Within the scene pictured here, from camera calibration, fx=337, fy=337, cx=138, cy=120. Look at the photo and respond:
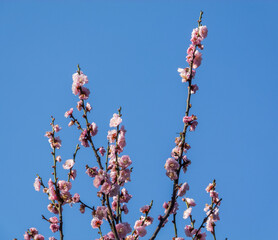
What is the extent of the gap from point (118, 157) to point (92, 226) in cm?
Answer: 115

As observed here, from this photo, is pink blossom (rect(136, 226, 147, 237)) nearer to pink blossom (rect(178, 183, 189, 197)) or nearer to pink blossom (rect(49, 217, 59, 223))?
pink blossom (rect(178, 183, 189, 197))

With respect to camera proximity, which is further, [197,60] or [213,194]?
[213,194]

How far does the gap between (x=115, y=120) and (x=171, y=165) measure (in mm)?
1054

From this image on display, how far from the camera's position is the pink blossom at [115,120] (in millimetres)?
4957

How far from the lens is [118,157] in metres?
5.02

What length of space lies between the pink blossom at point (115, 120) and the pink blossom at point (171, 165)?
35.5 inches

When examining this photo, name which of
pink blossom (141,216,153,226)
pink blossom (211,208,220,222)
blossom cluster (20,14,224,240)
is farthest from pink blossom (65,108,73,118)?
pink blossom (211,208,220,222)

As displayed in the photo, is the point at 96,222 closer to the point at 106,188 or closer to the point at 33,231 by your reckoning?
the point at 106,188

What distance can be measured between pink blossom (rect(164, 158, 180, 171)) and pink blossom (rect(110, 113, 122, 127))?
0.90 m

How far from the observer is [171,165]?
480 cm

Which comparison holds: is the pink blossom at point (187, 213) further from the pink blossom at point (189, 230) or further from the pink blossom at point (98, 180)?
the pink blossom at point (98, 180)

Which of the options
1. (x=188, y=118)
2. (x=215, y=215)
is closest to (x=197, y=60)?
(x=188, y=118)

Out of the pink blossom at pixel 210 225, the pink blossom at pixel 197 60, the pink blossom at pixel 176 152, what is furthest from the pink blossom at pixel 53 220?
the pink blossom at pixel 197 60

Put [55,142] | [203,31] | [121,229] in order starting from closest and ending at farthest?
[121,229], [203,31], [55,142]
